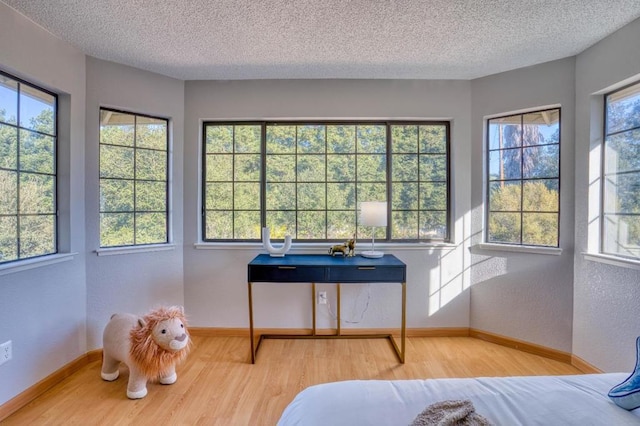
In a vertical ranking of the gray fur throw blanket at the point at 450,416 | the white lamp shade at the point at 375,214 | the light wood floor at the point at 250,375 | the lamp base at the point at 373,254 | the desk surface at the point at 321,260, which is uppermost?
the white lamp shade at the point at 375,214

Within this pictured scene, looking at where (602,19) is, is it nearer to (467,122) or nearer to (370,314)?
(467,122)

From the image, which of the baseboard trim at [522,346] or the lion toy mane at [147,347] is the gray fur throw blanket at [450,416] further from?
the baseboard trim at [522,346]

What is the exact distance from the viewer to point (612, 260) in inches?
83.2

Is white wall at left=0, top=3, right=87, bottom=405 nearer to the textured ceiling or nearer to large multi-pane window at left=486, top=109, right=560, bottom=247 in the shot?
the textured ceiling

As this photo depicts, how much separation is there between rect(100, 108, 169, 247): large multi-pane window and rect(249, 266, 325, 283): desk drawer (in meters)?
1.08

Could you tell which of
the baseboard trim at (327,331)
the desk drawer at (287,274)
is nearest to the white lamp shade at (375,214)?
the desk drawer at (287,274)

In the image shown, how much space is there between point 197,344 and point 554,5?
12.1ft

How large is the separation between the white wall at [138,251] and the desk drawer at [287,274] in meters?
0.95

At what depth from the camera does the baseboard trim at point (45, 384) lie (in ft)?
6.05

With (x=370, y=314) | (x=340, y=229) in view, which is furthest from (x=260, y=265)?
(x=370, y=314)

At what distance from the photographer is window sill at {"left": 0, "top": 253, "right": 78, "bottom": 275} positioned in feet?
6.07

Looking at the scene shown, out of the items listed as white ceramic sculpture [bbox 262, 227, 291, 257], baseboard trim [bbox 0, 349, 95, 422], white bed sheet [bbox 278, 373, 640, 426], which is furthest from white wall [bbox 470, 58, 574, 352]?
baseboard trim [bbox 0, 349, 95, 422]

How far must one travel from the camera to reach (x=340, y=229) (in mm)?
2977

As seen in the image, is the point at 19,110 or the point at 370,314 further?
the point at 370,314
